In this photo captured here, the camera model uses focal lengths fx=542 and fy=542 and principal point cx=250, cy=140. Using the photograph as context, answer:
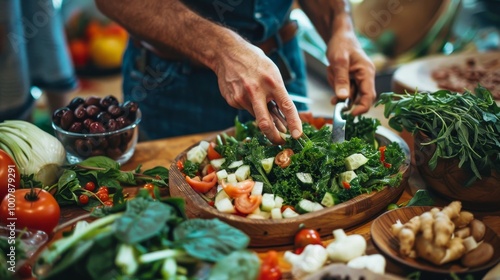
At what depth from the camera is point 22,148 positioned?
2.14m

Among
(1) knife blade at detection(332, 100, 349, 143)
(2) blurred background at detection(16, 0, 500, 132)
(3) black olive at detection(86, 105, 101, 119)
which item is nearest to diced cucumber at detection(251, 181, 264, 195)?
(1) knife blade at detection(332, 100, 349, 143)

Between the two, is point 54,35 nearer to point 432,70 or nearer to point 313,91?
point 313,91

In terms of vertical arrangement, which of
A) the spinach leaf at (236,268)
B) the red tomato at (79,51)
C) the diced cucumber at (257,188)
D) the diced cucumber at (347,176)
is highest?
the spinach leaf at (236,268)

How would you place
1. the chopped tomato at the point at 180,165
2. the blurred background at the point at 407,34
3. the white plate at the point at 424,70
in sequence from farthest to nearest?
the blurred background at the point at 407,34, the white plate at the point at 424,70, the chopped tomato at the point at 180,165

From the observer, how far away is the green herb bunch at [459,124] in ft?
6.37

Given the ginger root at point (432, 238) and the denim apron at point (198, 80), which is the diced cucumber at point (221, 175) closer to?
the ginger root at point (432, 238)

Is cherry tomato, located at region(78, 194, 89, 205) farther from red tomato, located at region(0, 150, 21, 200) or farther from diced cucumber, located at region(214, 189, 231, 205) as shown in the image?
diced cucumber, located at region(214, 189, 231, 205)

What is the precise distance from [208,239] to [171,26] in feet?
3.73

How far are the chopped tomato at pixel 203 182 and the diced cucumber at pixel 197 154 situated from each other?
13cm

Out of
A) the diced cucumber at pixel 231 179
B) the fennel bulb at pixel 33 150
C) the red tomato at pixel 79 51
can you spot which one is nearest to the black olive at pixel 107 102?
the fennel bulb at pixel 33 150

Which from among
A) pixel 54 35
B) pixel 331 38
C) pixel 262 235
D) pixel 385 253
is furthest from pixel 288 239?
pixel 54 35

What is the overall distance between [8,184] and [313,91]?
2.84 metres

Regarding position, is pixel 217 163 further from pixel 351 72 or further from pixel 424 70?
pixel 424 70

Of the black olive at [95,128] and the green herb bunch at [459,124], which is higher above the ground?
the green herb bunch at [459,124]
